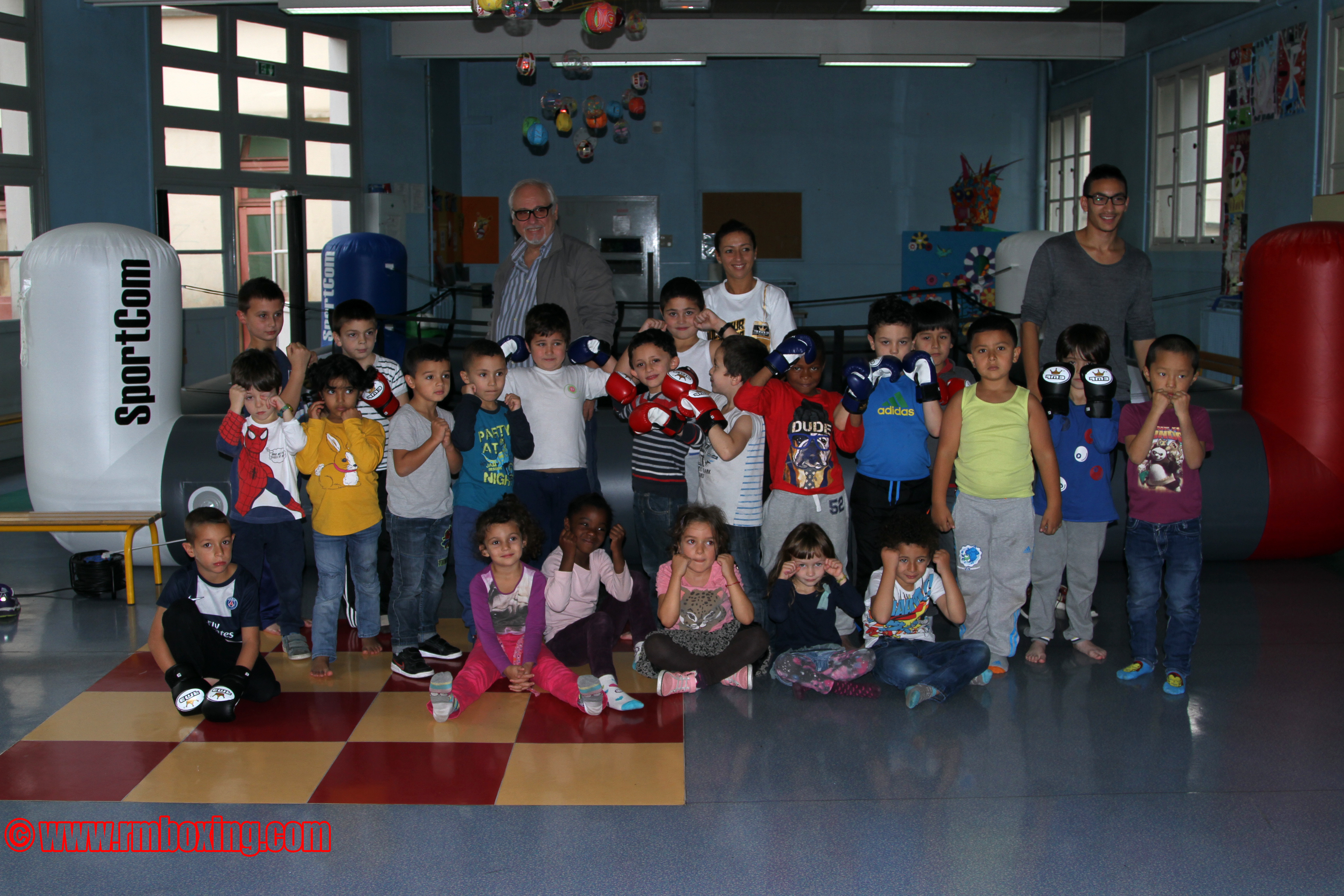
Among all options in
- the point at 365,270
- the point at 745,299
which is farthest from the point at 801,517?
the point at 365,270

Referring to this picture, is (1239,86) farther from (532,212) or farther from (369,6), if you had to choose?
(532,212)

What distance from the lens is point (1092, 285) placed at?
4203 mm

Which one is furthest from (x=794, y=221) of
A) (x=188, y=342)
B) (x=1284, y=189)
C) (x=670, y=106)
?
(x=188, y=342)

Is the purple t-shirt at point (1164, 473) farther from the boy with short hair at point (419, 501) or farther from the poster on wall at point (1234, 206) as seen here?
the poster on wall at point (1234, 206)

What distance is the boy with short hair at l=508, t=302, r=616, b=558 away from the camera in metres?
4.04

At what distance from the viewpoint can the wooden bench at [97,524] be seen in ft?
15.8

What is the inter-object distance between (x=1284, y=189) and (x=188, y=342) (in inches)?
404

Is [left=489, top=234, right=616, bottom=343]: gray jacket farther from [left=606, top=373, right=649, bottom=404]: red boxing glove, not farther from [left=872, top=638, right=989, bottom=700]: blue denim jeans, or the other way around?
[left=872, top=638, right=989, bottom=700]: blue denim jeans

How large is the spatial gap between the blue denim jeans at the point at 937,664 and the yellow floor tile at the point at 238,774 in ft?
6.11

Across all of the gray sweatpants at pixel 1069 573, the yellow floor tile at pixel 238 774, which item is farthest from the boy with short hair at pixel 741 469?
the yellow floor tile at pixel 238 774

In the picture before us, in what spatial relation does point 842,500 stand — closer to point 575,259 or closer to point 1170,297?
point 575,259

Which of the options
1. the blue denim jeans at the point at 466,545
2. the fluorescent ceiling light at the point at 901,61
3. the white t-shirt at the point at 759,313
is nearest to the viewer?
the blue denim jeans at the point at 466,545

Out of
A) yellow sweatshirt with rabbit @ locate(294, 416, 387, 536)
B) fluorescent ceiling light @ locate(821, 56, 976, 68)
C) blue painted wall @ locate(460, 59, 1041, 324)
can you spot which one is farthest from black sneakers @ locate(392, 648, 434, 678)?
blue painted wall @ locate(460, 59, 1041, 324)

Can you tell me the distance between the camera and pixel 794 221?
1462cm
